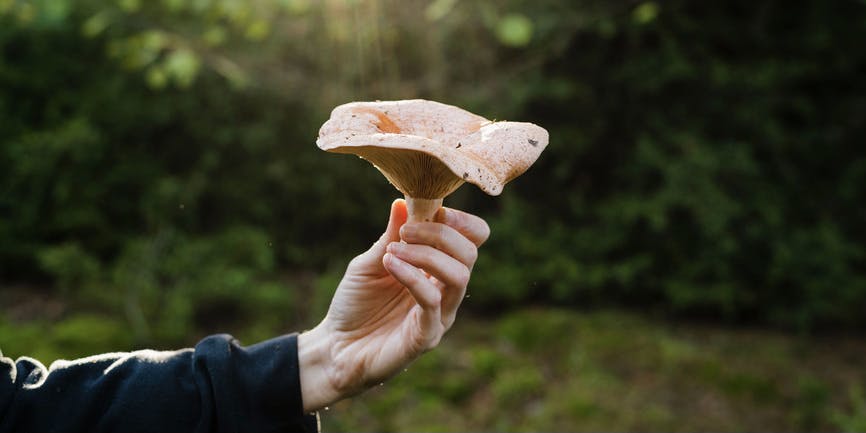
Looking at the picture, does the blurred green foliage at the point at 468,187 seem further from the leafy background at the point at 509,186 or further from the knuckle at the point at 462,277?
the knuckle at the point at 462,277

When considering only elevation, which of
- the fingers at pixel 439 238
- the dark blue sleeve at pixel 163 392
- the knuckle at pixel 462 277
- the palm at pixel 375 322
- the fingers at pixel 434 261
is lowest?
the dark blue sleeve at pixel 163 392

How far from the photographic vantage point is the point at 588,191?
6.85 m

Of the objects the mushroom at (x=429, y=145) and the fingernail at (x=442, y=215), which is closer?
the mushroom at (x=429, y=145)

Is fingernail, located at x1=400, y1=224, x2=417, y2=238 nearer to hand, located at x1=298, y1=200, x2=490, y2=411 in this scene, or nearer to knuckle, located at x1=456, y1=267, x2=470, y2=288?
hand, located at x1=298, y1=200, x2=490, y2=411

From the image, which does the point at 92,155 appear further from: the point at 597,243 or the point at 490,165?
the point at 490,165

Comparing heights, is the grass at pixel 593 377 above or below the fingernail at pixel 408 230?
below

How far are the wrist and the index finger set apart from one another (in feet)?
1.65

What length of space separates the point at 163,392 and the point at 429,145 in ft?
3.45

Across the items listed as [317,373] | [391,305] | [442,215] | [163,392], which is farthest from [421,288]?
[163,392]

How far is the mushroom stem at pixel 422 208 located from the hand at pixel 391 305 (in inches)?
0.9

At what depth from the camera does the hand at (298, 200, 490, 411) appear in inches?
67.2

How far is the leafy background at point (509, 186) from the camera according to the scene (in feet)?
20.2

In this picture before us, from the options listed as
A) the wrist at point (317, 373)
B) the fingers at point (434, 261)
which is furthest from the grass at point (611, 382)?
the fingers at point (434, 261)

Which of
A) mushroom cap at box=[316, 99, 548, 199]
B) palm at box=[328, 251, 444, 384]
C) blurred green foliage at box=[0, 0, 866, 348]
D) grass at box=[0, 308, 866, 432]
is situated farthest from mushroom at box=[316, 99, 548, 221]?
blurred green foliage at box=[0, 0, 866, 348]
